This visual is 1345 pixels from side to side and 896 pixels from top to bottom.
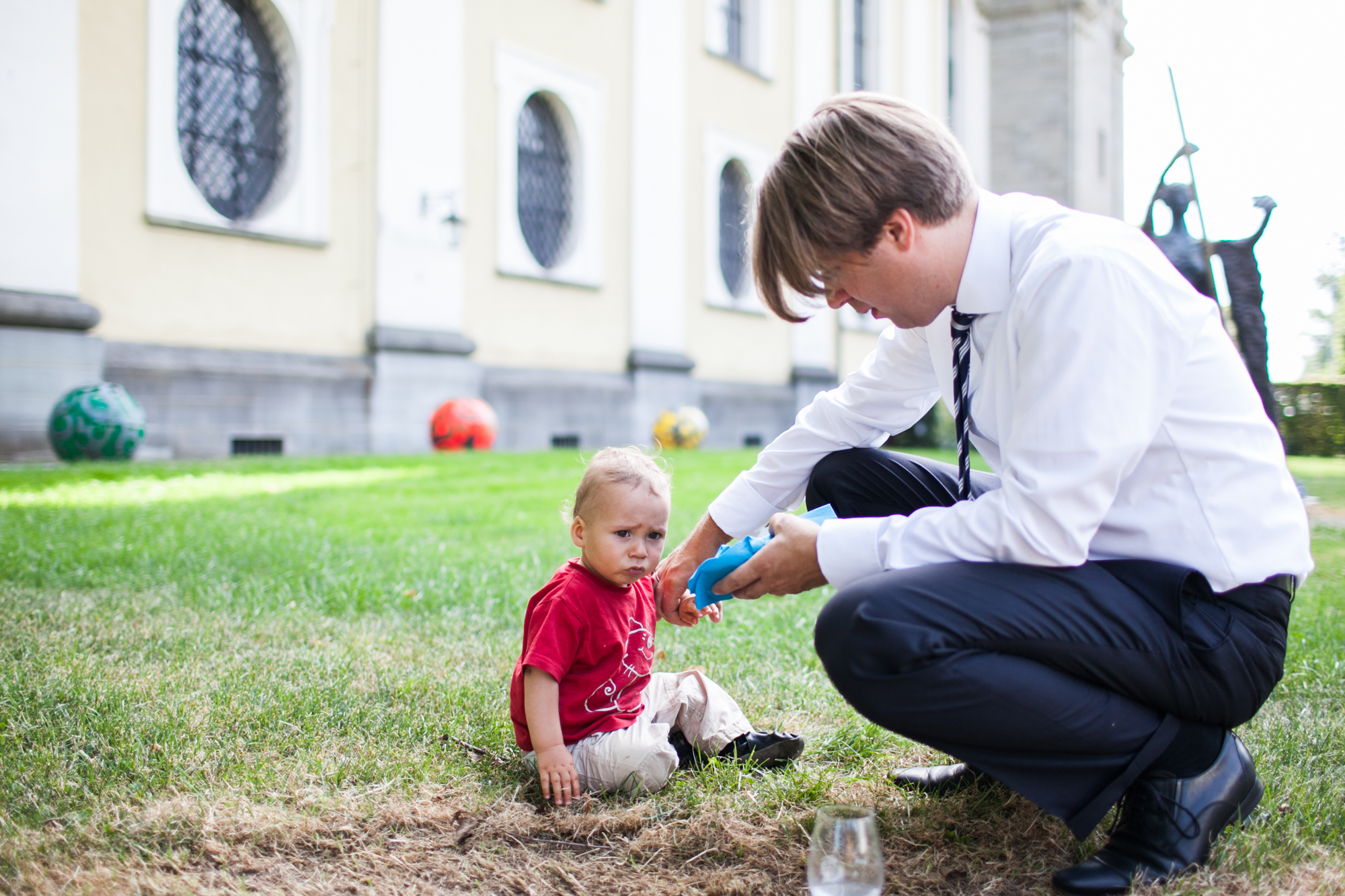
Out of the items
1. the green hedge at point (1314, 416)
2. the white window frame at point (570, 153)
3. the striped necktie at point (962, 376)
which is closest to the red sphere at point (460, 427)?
the white window frame at point (570, 153)

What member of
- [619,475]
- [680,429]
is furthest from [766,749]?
[680,429]

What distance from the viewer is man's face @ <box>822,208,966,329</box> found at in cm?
176

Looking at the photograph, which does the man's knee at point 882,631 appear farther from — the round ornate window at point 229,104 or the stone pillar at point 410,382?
the round ornate window at point 229,104

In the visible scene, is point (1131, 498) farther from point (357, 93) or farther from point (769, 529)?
point (357, 93)

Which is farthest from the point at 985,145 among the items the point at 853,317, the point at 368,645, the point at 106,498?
the point at 368,645

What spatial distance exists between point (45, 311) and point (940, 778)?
9.45 m

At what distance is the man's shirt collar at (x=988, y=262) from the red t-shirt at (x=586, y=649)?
39.8 inches

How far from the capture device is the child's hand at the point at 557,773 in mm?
2150

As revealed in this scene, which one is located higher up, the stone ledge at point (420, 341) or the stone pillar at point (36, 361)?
the stone ledge at point (420, 341)

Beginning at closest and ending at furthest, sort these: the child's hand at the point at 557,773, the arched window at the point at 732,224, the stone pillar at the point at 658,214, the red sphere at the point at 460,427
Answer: the child's hand at the point at 557,773 → the red sphere at the point at 460,427 → the stone pillar at the point at 658,214 → the arched window at the point at 732,224

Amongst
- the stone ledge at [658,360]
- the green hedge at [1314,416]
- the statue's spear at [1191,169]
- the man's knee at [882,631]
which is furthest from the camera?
the green hedge at [1314,416]

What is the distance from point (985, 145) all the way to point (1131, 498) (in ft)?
88.1

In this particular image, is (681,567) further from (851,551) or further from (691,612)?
(851,551)

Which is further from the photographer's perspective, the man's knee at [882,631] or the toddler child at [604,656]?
the toddler child at [604,656]
